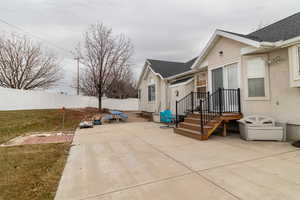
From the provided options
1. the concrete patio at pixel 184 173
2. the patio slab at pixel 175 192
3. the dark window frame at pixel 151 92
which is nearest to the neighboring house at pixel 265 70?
the concrete patio at pixel 184 173

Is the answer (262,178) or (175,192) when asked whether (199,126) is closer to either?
(262,178)

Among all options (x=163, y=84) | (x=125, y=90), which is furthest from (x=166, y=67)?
(x=125, y=90)

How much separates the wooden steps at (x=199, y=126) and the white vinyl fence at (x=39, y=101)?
13437 millimetres

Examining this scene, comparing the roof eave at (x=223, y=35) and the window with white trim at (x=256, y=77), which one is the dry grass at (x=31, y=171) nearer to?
the window with white trim at (x=256, y=77)

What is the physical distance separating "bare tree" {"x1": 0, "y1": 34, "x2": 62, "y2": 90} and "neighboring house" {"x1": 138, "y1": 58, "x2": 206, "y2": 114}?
12967mm

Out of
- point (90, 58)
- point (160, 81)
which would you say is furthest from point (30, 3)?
point (160, 81)

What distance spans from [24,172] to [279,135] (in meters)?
7.56

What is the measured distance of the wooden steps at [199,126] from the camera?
6004 millimetres

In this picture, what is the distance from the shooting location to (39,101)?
15156mm

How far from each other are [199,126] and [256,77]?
3054 mm

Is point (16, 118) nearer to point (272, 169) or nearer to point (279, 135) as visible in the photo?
point (272, 169)

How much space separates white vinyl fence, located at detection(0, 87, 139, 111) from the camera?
1210 cm

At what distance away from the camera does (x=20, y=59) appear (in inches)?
721

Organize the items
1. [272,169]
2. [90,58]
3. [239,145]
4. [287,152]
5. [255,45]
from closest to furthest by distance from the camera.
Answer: [272,169]
[287,152]
[239,145]
[255,45]
[90,58]
